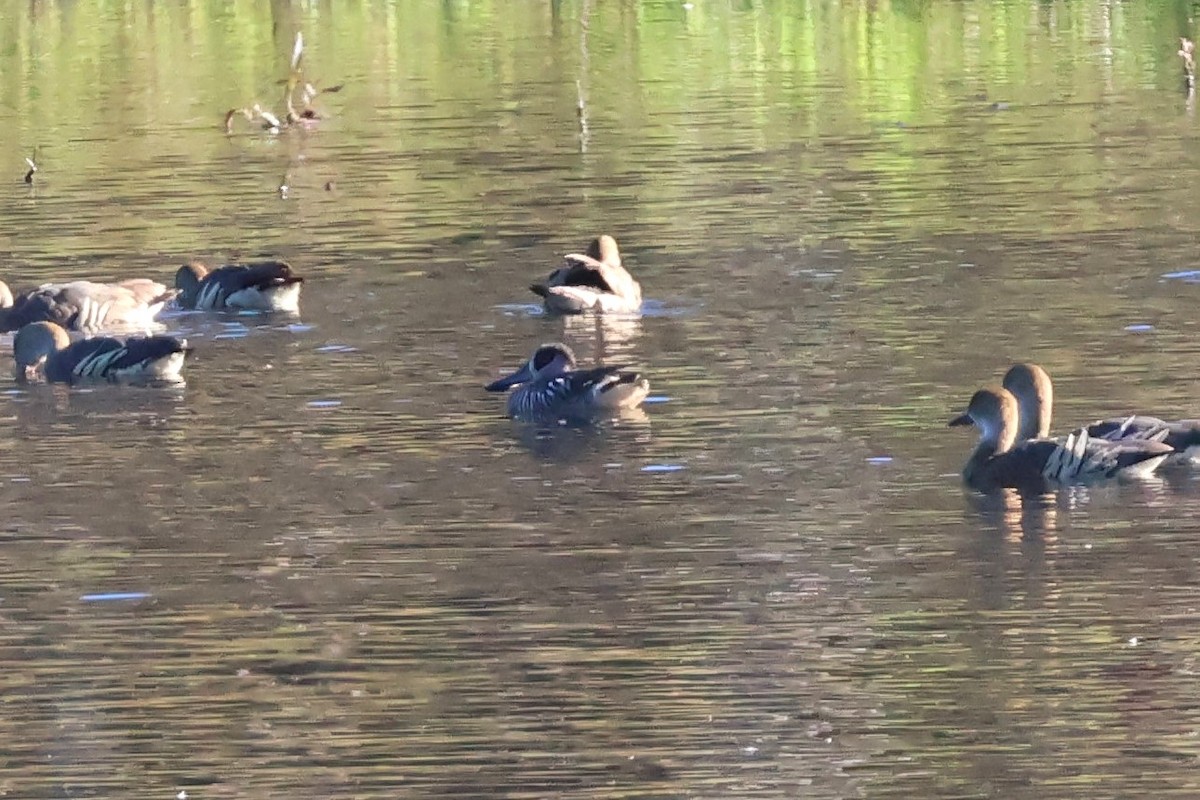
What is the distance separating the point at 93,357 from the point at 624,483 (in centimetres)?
439

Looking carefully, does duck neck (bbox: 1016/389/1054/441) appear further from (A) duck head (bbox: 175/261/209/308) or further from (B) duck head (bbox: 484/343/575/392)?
(A) duck head (bbox: 175/261/209/308)

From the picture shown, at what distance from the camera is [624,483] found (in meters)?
11.1

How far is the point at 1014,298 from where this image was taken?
15.1 m

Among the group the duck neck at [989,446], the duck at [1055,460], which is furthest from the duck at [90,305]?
the duck at [1055,460]

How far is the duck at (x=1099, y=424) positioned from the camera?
10.8m

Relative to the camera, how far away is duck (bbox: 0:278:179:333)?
51.6 ft

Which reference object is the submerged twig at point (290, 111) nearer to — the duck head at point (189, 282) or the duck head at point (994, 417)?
the duck head at point (189, 282)

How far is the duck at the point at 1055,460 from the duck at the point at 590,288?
14.8 ft

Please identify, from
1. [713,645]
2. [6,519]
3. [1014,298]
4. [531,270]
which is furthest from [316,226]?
[713,645]

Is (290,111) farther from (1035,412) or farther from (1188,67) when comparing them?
(1035,412)

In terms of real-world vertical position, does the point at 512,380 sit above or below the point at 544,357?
below

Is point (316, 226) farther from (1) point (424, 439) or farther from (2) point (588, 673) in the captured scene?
(2) point (588, 673)

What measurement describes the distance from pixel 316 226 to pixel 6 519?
868 centimetres

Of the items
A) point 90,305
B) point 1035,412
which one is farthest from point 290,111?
point 1035,412
